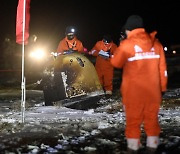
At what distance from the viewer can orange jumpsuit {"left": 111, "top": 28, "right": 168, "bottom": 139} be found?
5086mm

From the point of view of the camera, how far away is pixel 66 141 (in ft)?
19.6

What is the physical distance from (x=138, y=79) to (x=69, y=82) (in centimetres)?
420

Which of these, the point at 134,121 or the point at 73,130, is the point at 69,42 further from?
the point at 134,121

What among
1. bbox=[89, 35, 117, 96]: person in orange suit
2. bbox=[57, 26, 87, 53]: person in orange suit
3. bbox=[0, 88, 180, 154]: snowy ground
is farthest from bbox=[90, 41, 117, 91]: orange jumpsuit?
bbox=[0, 88, 180, 154]: snowy ground

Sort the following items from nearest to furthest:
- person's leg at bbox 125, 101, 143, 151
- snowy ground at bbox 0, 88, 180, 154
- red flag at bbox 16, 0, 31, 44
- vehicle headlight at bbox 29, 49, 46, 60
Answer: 1. person's leg at bbox 125, 101, 143, 151
2. snowy ground at bbox 0, 88, 180, 154
3. red flag at bbox 16, 0, 31, 44
4. vehicle headlight at bbox 29, 49, 46, 60

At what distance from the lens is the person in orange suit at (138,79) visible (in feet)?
16.7

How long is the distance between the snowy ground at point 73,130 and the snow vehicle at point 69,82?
306 millimetres

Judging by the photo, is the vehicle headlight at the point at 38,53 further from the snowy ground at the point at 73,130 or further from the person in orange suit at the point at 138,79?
the person in orange suit at the point at 138,79

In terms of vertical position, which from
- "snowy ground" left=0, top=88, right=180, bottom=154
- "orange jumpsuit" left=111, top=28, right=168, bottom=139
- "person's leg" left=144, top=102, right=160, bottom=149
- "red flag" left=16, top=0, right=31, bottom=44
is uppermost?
"red flag" left=16, top=0, right=31, bottom=44

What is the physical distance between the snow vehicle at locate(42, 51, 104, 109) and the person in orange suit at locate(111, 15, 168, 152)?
158 inches

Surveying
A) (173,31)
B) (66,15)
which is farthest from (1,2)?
(173,31)

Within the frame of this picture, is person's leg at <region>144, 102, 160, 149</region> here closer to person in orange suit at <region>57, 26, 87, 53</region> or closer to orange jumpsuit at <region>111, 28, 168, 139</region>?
orange jumpsuit at <region>111, 28, 168, 139</region>

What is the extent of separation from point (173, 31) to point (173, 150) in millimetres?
47817

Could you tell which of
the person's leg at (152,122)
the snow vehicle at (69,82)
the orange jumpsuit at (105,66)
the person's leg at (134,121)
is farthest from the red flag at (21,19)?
the orange jumpsuit at (105,66)
